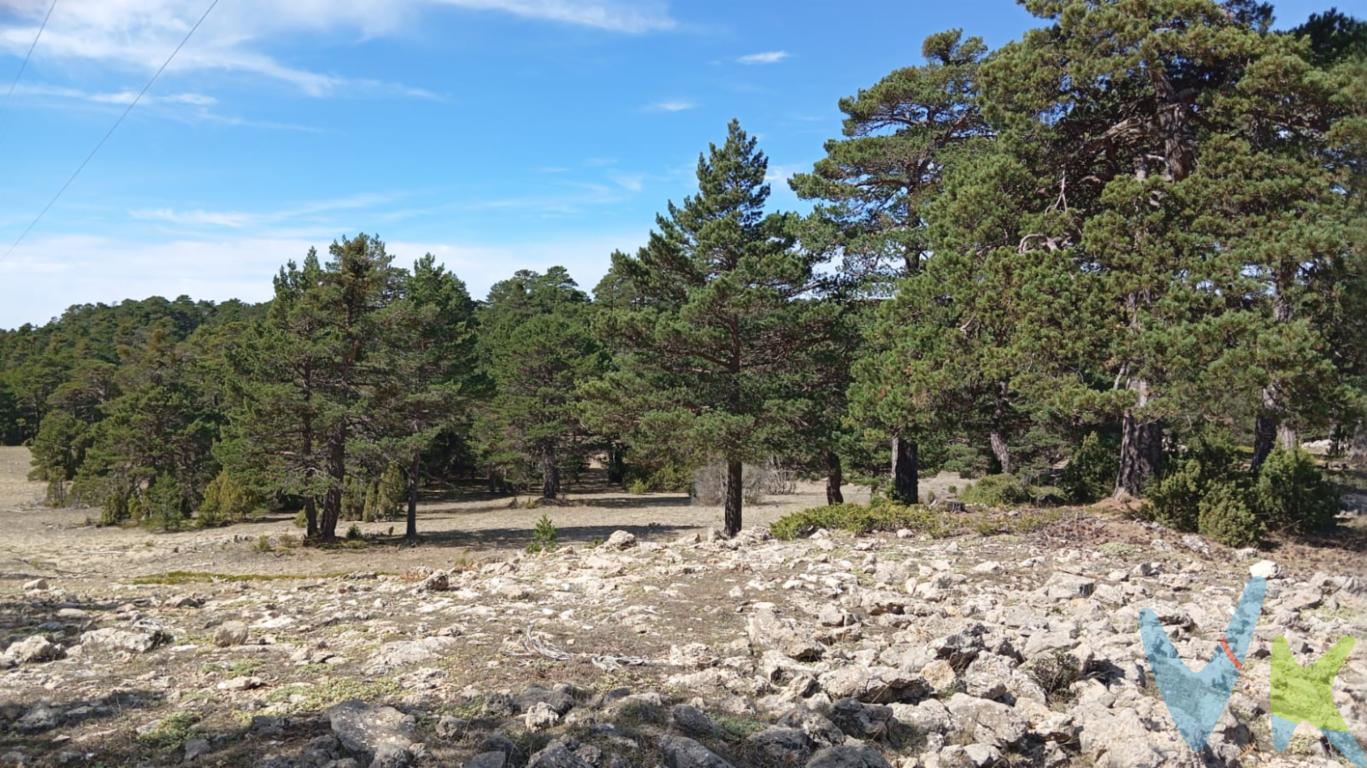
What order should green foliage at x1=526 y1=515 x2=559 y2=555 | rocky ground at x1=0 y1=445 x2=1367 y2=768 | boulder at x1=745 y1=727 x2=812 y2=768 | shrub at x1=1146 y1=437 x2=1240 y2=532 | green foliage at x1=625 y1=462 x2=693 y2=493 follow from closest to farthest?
boulder at x1=745 y1=727 x2=812 y2=768 < rocky ground at x1=0 y1=445 x2=1367 y2=768 < shrub at x1=1146 y1=437 x2=1240 y2=532 < green foliage at x1=526 y1=515 x2=559 y2=555 < green foliage at x1=625 y1=462 x2=693 y2=493

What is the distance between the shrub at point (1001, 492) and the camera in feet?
59.8

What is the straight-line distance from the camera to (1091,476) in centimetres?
1708

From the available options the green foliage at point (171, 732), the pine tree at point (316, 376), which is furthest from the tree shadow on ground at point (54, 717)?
the pine tree at point (316, 376)

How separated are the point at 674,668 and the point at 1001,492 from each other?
46.1ft

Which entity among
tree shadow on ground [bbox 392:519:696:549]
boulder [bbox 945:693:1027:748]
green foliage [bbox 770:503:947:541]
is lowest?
tree shadow on ground [bbox 392:519:696:549]

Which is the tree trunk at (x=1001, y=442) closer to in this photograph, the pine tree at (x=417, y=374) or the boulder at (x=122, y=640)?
the pine tree at (x=417, y=374)

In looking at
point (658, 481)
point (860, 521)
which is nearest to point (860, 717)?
point (860, 521)

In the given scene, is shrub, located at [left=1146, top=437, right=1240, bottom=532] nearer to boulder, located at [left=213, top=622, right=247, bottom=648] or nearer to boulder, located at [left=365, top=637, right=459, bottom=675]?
boulder, located at [left=365, top=637, right=459, bottom=675]

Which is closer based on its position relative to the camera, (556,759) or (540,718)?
(556,759)

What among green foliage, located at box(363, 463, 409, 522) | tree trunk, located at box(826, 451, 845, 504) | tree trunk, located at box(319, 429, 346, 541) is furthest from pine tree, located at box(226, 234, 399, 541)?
tree trunk, located at box(826, 451, 845, 504)

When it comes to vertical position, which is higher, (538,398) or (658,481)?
(538,398)

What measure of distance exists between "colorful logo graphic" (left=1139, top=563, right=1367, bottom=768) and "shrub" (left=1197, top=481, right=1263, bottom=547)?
4968mm

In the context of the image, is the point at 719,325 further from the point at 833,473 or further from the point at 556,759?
the point at 556,759

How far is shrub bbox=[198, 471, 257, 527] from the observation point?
34537 millimetres
